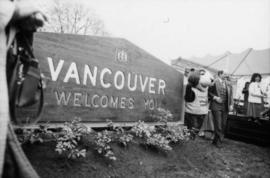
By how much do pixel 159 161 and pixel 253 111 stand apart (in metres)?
4.08

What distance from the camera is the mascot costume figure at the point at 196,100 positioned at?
4.75 meters

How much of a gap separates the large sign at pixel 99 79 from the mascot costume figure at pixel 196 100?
61 centimetres

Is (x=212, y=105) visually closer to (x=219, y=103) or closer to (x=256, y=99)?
(x=219, y=103)

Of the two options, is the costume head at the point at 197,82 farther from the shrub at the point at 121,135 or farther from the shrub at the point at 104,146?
the shrub at the point at 104,146

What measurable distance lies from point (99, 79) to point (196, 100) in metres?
2.27

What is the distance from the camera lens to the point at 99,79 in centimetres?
329

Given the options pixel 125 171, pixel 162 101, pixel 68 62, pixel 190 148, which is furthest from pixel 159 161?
pixel 68 62

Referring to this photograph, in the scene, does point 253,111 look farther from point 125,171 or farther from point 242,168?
point 125,171

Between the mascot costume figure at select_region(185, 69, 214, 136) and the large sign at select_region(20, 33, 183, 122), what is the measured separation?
0.61 m

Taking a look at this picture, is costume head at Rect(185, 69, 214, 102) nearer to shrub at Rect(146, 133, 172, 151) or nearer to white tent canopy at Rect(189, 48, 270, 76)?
shrub at Rect(146, 133, 172, 151)

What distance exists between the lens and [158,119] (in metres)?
4.09

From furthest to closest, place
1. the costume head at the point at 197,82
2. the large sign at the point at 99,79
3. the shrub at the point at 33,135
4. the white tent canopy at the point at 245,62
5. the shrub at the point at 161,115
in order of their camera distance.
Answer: the white tent canopy at the point at 245,62 → the costume head at the point at 197,82 → the shrub at the point at 161,115 → the large sign at the point at 99,79 → the shrub at the point at 33,135

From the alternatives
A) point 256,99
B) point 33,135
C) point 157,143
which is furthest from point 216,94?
point 33,135

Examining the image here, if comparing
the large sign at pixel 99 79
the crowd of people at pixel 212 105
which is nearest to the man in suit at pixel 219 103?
the crowd of people at pixel 212 105
